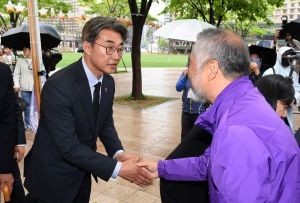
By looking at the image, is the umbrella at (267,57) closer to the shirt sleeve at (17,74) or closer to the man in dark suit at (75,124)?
the man in dark suit at (75,124)

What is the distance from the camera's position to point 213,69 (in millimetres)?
1552

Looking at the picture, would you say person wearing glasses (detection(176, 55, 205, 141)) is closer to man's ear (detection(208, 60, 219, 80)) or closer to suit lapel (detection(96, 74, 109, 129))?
suit lapel (detection(96, 74, 109, 129))

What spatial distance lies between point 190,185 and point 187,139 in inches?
15.4

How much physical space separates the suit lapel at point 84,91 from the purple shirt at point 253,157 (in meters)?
1.11

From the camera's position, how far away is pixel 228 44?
153 cm

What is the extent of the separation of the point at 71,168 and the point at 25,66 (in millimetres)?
4684

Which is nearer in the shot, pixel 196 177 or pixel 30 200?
pixel 196 177

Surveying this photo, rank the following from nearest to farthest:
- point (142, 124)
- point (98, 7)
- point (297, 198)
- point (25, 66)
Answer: point (297, 198) → point (25, 66) → point (142, 124) → point (98, 7)

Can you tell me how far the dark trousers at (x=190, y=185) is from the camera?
215 centimetres

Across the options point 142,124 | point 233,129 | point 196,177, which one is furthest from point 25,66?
point 233,129

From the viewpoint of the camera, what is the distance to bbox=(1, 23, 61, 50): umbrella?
17.4 ft

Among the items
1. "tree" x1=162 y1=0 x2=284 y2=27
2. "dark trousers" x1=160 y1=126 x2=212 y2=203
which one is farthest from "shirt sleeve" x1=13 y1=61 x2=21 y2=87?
"tree" x1=162 y1=0 x2=284 y2=27

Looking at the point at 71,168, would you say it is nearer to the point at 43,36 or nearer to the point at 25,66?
the point at 43,36

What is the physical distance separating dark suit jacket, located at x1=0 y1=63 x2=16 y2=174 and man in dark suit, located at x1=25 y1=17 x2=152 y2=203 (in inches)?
6.0
